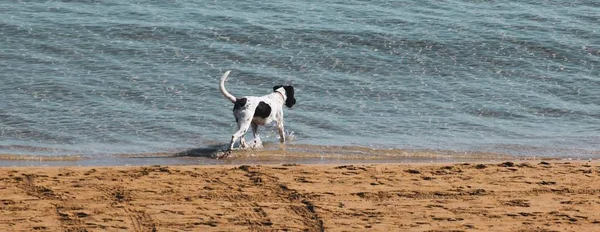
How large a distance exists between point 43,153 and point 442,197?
5088 mm

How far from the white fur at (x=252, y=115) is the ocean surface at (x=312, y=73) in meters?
0.44

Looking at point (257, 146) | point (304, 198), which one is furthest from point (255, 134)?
point (304, 198)

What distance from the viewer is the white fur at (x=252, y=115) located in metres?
12.1

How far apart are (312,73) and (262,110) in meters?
4.12

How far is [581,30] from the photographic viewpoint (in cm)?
1942

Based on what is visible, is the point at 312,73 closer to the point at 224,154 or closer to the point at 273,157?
the point at 273,157

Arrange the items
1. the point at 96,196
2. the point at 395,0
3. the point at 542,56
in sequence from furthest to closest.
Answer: the point at 395,0, the point at 542,56, the point at 96,196

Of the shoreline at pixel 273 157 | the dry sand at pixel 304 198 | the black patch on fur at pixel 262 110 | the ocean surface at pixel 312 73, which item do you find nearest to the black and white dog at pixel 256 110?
the black patch on fur at pixel 262 110

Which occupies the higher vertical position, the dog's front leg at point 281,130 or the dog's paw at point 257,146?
the dog's front leg at point 281,130

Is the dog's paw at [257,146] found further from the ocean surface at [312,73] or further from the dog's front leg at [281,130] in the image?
the ocean surface at [312,73]

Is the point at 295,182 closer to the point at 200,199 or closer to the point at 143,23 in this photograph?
the point at 200,199

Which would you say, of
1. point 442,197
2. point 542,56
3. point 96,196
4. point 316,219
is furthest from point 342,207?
point 542,56

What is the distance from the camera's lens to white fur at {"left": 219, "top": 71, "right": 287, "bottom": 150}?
12.1 m

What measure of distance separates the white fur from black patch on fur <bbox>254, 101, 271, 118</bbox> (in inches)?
1.7
